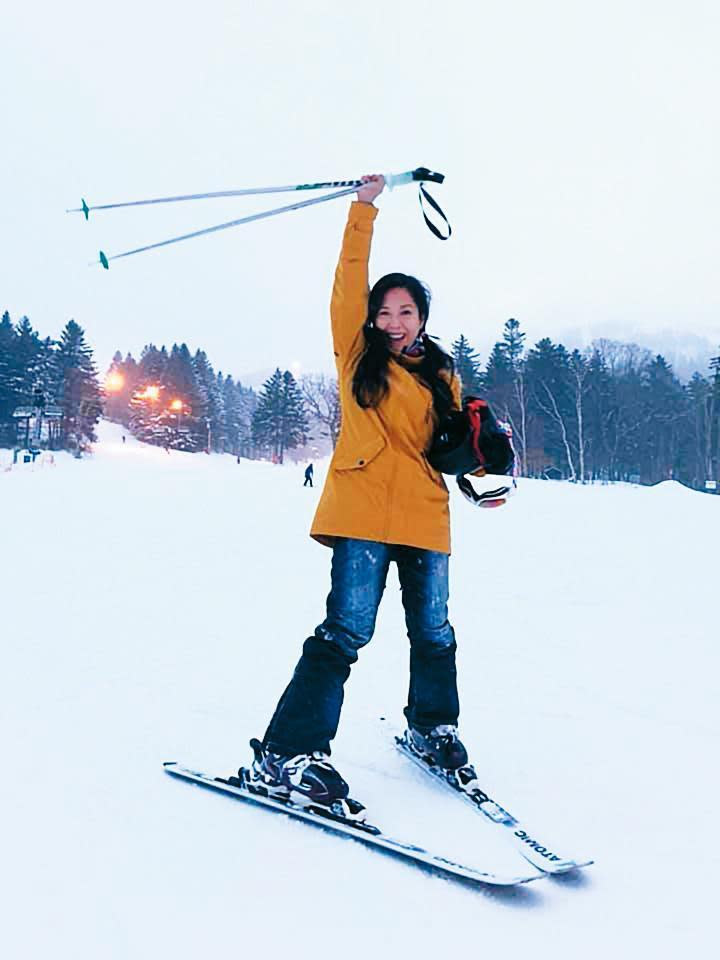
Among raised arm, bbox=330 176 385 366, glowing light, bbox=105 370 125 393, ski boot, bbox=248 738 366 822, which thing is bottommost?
ski boot, bbox=248 738 366 822

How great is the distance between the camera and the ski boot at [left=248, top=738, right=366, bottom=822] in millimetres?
2193

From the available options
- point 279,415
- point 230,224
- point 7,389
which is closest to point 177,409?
point 279,415

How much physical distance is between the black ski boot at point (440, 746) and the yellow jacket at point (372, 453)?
64 centimetres

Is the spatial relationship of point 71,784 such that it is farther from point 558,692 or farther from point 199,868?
point 558,692

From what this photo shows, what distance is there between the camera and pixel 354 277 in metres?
2.52

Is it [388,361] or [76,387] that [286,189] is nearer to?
[388,361]

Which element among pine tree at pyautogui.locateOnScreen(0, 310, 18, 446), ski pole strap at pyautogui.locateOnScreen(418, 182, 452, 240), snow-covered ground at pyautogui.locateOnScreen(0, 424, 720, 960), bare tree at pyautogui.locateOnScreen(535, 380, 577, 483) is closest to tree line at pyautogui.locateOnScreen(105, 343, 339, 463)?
pine tree at pyautogui.locateOnScreen(0, 310, 18, 446)

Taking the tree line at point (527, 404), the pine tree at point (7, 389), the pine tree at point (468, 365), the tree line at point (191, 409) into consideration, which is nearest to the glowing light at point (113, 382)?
the tree line at point (191, 409)

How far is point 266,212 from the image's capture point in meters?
3.25

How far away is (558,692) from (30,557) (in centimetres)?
548

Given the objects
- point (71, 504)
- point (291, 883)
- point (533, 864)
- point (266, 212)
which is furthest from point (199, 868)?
point (71, 504)

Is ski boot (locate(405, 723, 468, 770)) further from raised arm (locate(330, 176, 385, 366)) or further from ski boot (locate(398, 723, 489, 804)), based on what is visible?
raised arm (locate(330, 176, 385, 366))

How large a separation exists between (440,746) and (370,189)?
76.8 inches

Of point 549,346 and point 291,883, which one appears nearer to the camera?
point 291,883
